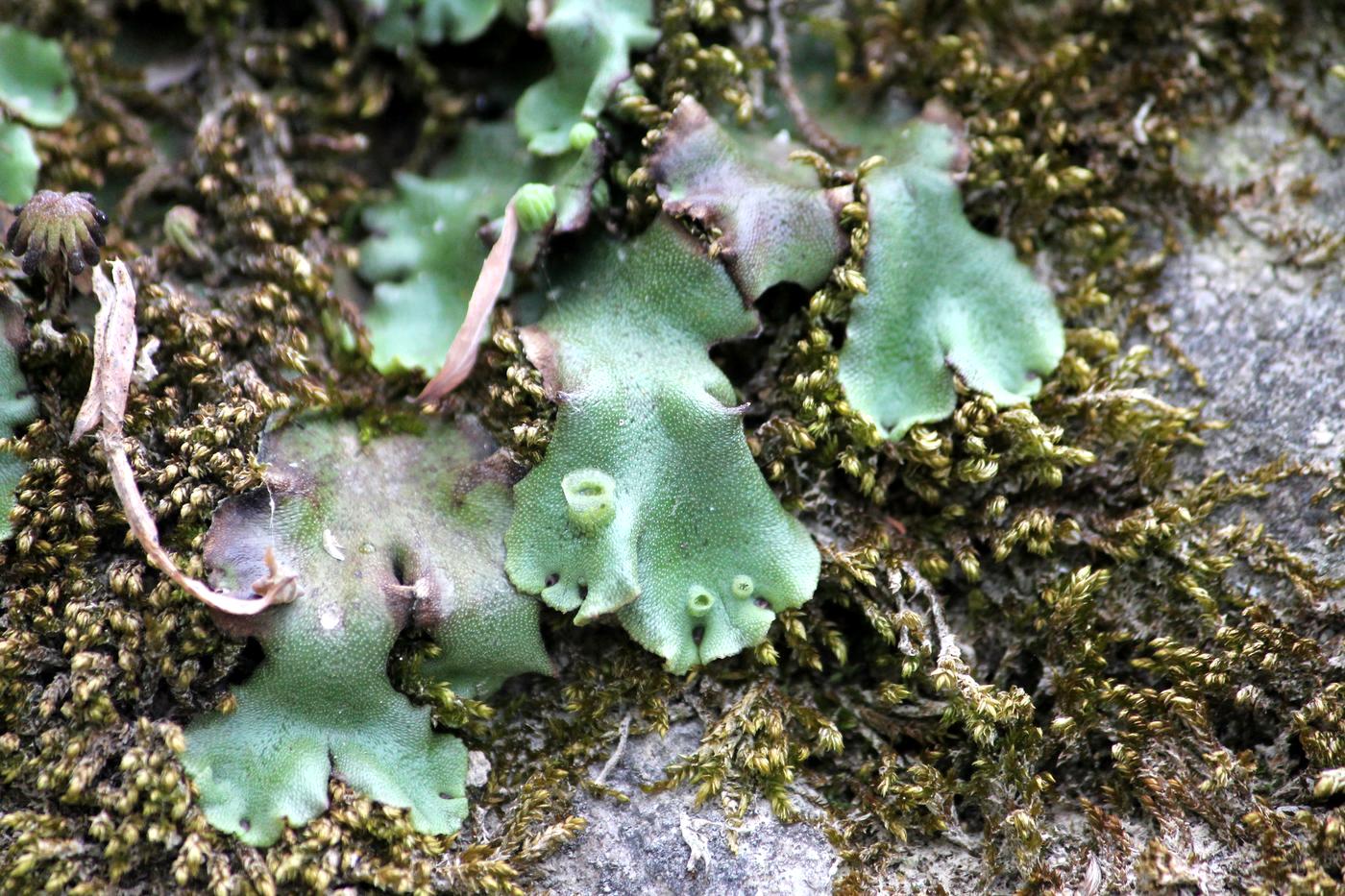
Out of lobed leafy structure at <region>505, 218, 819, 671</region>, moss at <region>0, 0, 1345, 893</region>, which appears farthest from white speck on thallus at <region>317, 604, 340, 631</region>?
lobed leafy structure at <region>505, 218, 819, 671</region>

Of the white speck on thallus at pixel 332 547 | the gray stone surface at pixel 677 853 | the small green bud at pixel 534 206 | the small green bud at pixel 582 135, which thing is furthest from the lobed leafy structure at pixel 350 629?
the small green bud at pixel 582 135

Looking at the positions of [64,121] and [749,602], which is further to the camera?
[64,121]

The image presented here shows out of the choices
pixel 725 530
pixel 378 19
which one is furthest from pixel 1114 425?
pixel 378 19

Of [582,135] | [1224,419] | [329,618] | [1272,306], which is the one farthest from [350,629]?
[1272,306]

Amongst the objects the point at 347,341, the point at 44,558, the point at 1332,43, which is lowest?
the point at 44,558

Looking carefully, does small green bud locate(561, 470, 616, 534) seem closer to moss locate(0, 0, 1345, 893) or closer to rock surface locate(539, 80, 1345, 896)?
moss locate(0, 0, 1345, 893)

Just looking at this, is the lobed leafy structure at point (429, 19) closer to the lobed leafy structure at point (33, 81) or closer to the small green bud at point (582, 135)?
the small green bud at point (582, 135)

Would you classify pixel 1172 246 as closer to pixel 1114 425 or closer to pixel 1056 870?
pixel 1114 425
